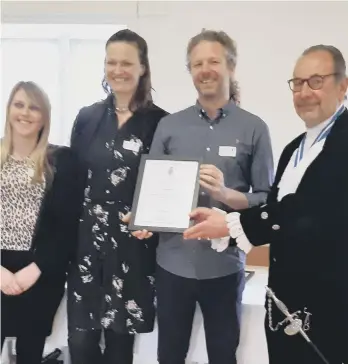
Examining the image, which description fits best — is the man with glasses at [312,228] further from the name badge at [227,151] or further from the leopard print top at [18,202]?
the leopard print top at [18,202]

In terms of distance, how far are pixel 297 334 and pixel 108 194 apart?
0.81 metres

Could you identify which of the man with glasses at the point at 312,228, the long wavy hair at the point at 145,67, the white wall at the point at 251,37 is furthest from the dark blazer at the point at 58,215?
the white wall at the point at 251,37

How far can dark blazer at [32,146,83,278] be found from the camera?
6.48 feet

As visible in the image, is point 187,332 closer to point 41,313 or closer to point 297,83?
point 41,313

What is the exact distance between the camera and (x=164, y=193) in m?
1.88

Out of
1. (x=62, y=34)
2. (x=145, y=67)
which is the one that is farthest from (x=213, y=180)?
(x=62, y=34)

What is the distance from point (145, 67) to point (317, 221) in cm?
89

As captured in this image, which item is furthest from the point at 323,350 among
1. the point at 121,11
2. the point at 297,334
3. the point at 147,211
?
the point at 121,11

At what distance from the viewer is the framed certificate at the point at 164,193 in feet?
6.01

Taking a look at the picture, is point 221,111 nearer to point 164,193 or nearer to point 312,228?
point 164,193

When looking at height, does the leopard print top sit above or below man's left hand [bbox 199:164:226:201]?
below

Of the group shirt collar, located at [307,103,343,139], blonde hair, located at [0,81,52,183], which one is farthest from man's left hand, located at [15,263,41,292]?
shirt collar, located at [307,103,343,139]

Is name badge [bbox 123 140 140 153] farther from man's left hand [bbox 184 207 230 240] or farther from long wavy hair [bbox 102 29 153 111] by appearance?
man's left hand [bbox 184 207 230 240]

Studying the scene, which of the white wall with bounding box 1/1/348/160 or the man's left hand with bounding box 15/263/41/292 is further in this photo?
the white wall with bounding box 1/1/348/160
